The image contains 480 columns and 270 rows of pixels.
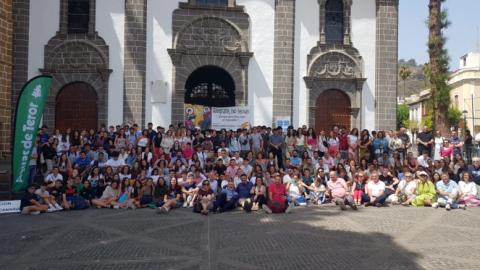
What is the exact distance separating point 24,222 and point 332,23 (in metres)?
14.5

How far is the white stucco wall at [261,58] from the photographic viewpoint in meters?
19.8

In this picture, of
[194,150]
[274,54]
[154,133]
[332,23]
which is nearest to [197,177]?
[194,150]

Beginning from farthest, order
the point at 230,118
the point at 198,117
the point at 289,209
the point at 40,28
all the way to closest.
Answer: the point at 198,117 < the point at 40,28 < the point at 230,118 < the point at 289,209

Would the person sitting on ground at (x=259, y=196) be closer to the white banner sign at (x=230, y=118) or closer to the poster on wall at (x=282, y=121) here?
the white banner sign at (x=230, y=118)

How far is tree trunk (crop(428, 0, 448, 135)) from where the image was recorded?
68.5 ft

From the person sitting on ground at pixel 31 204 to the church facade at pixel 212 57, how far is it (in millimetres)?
6816

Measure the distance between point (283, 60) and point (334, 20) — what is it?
2959 mm

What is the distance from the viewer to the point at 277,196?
42.1ft

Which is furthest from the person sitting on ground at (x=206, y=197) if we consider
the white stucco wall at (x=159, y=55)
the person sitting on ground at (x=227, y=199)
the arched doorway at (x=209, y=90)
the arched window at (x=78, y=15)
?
the arched window at (x=78, y=15)

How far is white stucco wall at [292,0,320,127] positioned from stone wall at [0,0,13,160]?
1078 centimetres

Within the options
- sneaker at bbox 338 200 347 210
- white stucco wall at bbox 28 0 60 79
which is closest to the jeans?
sneaker at bbox 338 200 347 210

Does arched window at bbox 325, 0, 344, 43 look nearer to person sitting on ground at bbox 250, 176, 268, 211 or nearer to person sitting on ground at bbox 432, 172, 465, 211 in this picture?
person sitting on ground at bbox 432, 172, 465, 211

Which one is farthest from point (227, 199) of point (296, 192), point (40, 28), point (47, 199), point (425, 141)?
point (40, 28)

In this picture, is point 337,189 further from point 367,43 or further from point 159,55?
point 159,55
